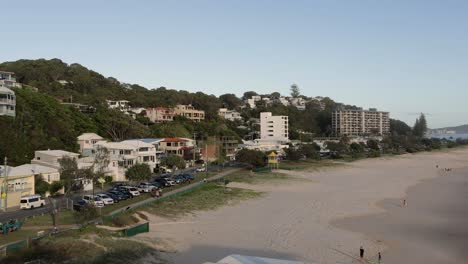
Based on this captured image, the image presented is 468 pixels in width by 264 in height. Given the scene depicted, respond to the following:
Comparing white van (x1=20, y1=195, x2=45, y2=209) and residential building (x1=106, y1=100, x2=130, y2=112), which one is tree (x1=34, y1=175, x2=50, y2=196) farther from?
residential building (x1=106, y1=100, x2=130, y2=112)

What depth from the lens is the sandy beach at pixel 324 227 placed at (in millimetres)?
21078

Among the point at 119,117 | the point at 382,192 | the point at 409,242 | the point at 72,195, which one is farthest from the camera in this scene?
the point at 119,117

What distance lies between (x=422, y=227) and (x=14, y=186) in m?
30.0

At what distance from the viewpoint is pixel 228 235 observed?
2405 centimetres

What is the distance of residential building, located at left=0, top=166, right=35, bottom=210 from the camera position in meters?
29.5

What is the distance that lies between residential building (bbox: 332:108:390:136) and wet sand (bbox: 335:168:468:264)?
120 metres

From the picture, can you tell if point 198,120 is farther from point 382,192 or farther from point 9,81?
point 382,192

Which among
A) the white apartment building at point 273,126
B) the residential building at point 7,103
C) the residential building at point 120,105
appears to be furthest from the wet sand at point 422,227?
the white apartment building at point 273,126

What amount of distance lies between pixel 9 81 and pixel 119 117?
18.0m

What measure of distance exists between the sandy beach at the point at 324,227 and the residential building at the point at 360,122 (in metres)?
118

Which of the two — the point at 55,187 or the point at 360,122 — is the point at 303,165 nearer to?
the point at 55,187

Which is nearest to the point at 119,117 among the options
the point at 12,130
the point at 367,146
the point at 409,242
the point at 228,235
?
the point at 12,130

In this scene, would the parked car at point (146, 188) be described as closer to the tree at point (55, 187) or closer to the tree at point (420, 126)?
the tree at point (55, 187)

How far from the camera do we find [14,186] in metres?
30.8
